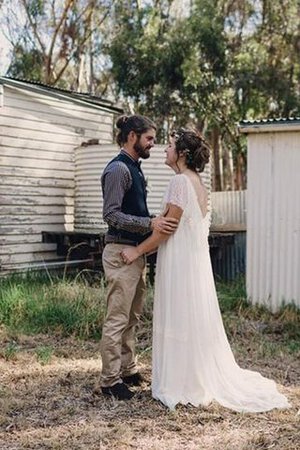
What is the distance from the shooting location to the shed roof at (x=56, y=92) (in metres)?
9.03

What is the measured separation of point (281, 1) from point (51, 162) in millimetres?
8844

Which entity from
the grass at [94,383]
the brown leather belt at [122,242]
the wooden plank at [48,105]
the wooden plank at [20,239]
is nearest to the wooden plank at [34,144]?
the wooden plank at [48,105]

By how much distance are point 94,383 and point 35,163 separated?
555 centimetres

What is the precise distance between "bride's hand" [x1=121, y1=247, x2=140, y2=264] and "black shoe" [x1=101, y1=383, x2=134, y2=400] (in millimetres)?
885

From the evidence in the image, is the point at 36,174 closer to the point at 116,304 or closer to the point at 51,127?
the point at 51,127

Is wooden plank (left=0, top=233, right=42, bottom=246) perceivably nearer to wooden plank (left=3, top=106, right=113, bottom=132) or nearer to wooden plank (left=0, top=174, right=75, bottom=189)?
wooden plank (left=0, top=174, right=75, bottom=189)

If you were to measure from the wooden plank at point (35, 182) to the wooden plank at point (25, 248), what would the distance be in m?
0.94

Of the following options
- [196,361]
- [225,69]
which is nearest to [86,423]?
[196,361]

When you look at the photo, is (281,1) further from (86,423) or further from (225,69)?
(86,423)

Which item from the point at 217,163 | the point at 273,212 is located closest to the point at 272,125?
the point at 273,212

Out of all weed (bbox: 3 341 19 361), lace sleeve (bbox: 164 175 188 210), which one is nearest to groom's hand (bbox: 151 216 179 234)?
lace sleeve (bbox: 164 175 188 210)

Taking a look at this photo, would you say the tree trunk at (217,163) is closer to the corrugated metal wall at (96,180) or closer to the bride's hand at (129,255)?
the corrugated metal wall at (96,180)

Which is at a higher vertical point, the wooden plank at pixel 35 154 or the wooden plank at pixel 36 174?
the wooden plank at pixel 35 154

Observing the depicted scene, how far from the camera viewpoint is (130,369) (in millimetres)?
4531
